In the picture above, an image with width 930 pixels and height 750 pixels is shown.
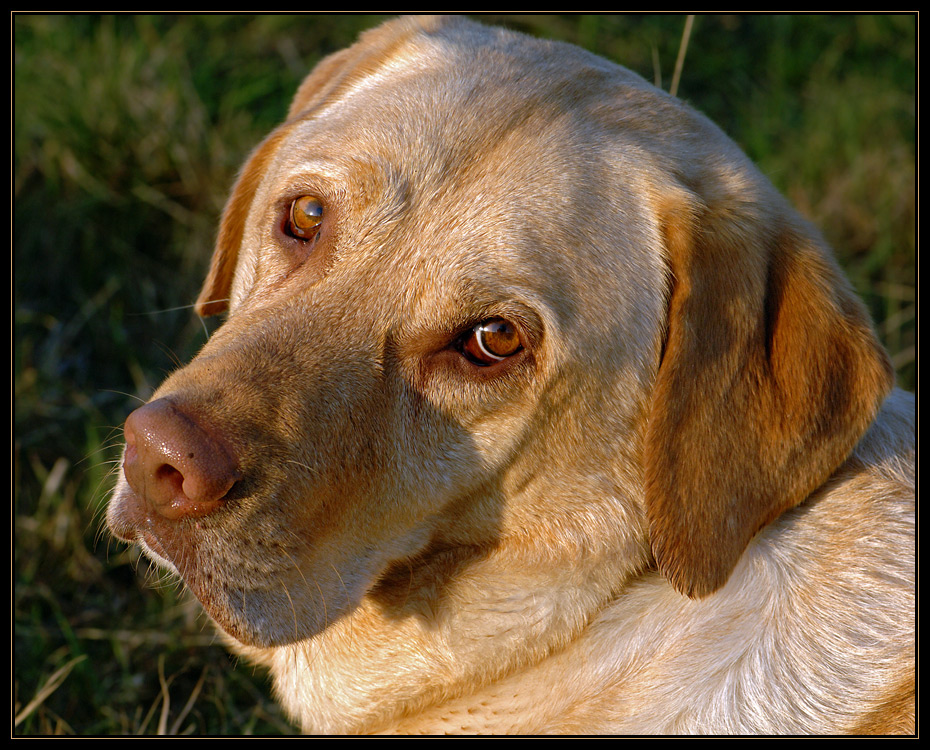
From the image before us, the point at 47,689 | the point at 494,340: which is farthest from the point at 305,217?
the point at 47,689

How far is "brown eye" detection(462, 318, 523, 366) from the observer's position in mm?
2748

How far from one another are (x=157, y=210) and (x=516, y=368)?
3609 mm

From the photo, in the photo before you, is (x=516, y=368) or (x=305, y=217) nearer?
(x=516, y=368)

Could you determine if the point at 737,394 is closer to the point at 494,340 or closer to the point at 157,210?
the point at 494,340

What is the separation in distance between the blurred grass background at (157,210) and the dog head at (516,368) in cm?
131

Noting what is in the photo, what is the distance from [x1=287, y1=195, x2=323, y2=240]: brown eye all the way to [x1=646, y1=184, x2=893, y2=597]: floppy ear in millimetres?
984

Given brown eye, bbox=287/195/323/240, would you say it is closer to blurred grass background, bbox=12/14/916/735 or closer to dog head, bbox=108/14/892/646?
dog head, bbox=108/14/892/646

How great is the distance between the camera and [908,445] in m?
3.13

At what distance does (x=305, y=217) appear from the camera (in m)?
3.02

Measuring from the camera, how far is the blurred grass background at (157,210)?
4164 millimetres

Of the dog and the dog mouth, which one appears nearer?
the dog mouth

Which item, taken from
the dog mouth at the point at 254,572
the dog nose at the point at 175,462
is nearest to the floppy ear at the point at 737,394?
the dog mouth at the point at 254,572

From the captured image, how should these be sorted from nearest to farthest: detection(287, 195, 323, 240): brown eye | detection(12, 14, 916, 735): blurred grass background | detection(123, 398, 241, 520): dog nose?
detection(123, 398, 241, 520): dog nose → detection(287, 195, 323, 240): brown eye → detection(12, 14, 916, 735): blurred grass background

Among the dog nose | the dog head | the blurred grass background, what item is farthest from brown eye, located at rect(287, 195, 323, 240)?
the blurred grass background
